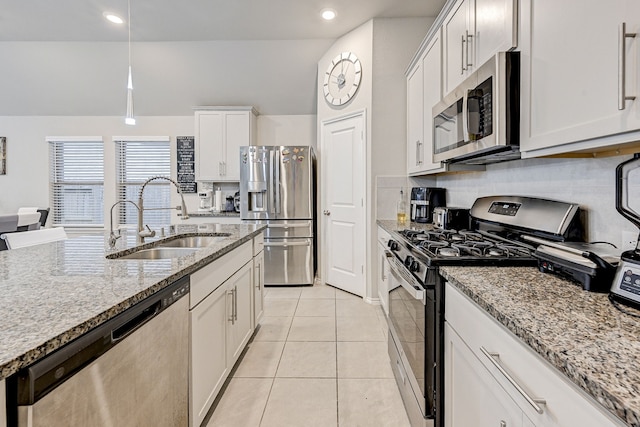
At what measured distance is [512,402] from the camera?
2.54ft

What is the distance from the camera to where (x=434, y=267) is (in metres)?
1.28

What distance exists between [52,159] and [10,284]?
5463mm

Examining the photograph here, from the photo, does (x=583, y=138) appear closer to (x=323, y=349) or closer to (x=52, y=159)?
(x=323, y=349)

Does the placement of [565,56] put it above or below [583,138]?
above

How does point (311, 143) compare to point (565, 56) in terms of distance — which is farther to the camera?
point (311, 143)

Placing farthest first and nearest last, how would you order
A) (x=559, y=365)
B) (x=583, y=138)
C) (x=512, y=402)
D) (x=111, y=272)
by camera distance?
(x=111, y=272) → (x=583, y=138) → (x=512, y=402) → (x=559, y=365)

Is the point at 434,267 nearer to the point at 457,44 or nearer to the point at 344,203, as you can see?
the point at 457,44

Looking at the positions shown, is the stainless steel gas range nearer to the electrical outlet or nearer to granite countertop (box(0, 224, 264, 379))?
the electrical outlet

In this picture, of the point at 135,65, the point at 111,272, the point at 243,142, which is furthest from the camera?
the point at 243,142

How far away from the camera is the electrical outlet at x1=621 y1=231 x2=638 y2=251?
110 centimetres

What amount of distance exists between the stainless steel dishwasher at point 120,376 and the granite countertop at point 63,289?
40mm

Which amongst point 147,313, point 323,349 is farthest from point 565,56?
point 323,349

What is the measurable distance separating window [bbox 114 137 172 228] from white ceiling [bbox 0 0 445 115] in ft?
1.73

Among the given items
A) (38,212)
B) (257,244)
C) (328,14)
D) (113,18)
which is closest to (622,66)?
(257,244)
